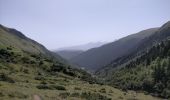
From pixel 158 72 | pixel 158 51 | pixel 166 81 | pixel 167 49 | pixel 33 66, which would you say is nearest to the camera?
pixel 33 66

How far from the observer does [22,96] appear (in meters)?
34.1

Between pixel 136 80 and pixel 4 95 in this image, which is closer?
pixel 4 95

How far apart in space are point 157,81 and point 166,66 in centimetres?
1432

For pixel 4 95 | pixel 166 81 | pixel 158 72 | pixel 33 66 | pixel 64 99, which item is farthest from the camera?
pixel 158 72

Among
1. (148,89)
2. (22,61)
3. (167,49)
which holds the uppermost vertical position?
(167,49)

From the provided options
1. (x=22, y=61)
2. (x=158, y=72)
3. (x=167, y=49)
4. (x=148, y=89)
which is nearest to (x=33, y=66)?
(x=22, y=61)

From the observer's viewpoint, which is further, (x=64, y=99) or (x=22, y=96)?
(x=64, y=99)

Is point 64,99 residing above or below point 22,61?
below

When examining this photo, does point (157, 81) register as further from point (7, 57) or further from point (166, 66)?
point (7, 57)

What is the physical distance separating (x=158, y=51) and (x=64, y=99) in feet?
542

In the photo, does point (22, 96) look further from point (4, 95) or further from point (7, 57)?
point (7, 57)

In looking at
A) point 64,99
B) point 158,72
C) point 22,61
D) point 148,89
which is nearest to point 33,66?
point 22,61

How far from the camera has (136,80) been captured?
155 m

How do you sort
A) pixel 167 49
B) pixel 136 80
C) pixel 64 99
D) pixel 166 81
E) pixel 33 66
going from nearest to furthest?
1. pixel 64 99
2. pixel 33 66
3. pixel 166 81
4. pixel 136 80
5. pixel 167 49
